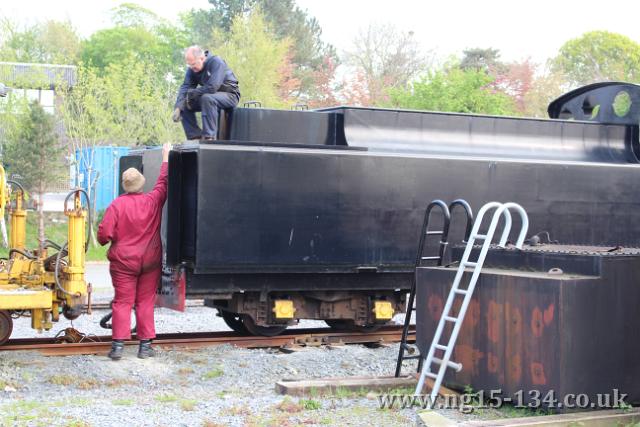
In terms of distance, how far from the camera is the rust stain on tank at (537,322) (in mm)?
5719

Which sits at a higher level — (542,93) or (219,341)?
(542,93)

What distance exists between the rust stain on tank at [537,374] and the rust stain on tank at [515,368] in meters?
0.11

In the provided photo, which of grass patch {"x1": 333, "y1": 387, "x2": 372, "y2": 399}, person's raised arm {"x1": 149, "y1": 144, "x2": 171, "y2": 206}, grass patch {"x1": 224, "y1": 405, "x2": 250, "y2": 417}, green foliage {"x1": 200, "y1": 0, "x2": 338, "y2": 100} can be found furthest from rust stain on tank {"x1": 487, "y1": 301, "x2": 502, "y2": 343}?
green foliage {"x1": 200, "y1": 0, "x2": 338, "y2": 100}

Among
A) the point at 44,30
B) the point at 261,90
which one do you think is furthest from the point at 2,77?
the point at 44,30

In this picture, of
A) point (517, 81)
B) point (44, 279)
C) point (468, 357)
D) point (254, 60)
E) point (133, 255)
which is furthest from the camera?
point (517, 81)

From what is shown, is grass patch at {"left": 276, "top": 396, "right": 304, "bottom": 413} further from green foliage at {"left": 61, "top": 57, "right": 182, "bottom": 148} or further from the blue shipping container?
green foliage at {"left": 61, "top": 57, "right": 182, "bottom": 148}

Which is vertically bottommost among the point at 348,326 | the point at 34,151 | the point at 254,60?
the point at 348,326

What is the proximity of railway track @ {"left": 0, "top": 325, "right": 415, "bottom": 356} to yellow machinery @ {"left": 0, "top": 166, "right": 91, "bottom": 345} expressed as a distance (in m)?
0.36

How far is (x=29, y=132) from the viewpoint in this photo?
25859 millimetres

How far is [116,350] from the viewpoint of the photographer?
814 cm

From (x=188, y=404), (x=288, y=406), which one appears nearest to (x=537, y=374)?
(x=288, y=406)

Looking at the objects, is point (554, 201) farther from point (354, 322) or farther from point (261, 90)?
point (261, 90)

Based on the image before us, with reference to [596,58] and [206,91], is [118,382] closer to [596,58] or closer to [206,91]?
[206,91]

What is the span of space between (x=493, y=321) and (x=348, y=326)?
4073 mm
